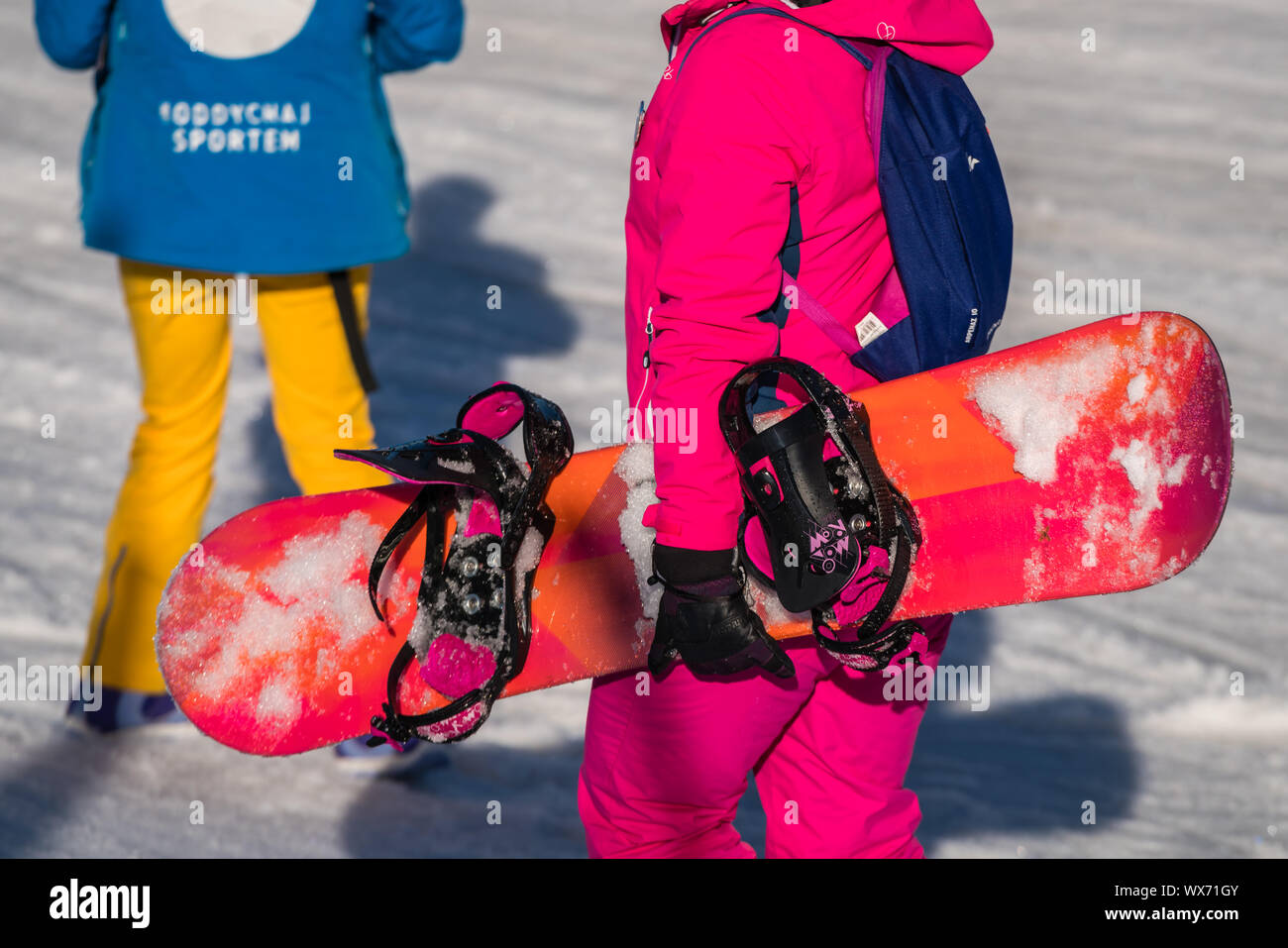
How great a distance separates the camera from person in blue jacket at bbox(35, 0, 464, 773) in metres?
2.95

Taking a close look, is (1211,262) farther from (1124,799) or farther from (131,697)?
(131,697)

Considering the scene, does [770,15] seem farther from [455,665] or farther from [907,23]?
[455,665]

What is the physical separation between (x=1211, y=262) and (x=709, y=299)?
17.5 feet

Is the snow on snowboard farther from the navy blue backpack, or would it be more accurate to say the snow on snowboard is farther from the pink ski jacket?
the pink ski jacket

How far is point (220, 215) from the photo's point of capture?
2980mm

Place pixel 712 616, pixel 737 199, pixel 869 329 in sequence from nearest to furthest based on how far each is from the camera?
1. pixel 737 199
2. pixel 712 616
3. pixel 869 329

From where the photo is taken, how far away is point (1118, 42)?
8.79 metres

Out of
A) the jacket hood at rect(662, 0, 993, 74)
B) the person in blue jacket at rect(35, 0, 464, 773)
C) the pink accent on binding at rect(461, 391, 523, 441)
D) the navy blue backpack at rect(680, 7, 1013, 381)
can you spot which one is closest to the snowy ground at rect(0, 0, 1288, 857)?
the person in blue jacket at rect(35, 0, 464, 773)

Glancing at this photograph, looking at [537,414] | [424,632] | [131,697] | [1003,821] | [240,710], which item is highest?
[537,414]

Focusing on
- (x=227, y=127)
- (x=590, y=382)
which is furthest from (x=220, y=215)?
(x=590, y=382)

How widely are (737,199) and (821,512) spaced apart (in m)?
0.45

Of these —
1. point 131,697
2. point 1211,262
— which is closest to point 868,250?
point 131,697

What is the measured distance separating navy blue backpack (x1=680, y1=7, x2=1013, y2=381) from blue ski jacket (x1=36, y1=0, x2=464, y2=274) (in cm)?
142

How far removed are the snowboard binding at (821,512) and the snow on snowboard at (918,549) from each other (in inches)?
Result: 4.5
